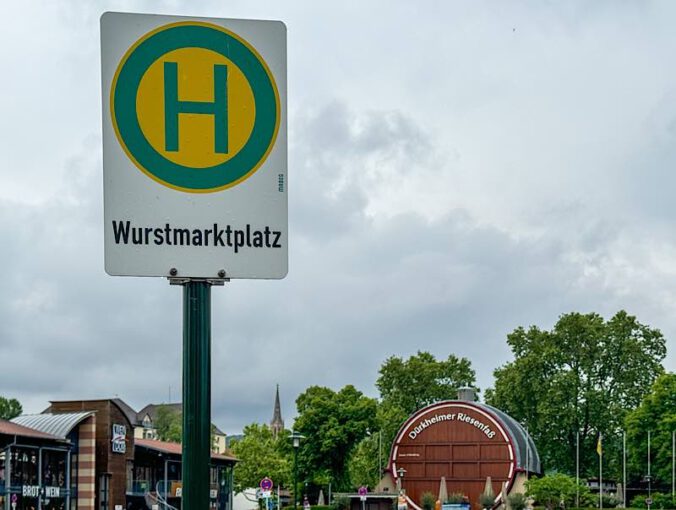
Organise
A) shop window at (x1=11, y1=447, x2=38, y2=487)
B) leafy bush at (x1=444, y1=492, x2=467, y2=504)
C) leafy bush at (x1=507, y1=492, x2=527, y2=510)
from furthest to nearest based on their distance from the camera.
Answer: leafy bush at (x1=507, y1=492, x2=527, y2=510)
leafy bush at (x1=444, y1=492, x2=467, y2=504)
shop window at (x1=11, y1=447, x2=38, y2=487)

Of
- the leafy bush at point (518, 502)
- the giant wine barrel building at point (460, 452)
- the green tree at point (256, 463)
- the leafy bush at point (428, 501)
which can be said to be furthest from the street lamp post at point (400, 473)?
the green tree at point (256, 463)

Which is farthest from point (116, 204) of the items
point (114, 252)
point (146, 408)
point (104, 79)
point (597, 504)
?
point (146, 408)

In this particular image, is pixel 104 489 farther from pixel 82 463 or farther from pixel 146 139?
pixel 146 139

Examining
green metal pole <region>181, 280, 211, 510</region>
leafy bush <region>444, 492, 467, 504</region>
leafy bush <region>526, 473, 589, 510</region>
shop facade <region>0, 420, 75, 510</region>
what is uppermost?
green metal pole <region>181, 280, 211, 510</region>

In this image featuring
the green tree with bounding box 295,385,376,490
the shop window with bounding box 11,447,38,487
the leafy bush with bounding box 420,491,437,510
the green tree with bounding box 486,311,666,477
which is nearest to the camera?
the shop window with bounding box 11,447,38,487

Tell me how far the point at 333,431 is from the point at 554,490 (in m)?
14.2

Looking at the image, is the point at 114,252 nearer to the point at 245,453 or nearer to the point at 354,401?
the point at 354,401

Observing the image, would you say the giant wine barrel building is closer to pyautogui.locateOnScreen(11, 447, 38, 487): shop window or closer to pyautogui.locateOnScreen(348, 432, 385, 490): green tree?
pyautogui.locateOnScreen(348, 432, 385, 490): green tree

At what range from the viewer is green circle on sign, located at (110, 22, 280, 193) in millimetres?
3752

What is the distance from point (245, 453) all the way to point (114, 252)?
87.3 metres

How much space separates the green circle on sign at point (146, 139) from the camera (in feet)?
12.3

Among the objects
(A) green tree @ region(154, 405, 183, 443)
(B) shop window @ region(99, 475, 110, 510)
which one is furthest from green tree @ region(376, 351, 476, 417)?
(A) green tree @ region(154, 405, 183, 443)

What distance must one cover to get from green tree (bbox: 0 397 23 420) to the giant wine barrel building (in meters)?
58.6

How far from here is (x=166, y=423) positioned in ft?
466
